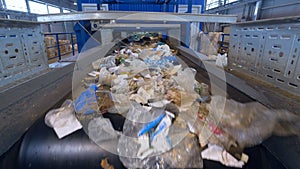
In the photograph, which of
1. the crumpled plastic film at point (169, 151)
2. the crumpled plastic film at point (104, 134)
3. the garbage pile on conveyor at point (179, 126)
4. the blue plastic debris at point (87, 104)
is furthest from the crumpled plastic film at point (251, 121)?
the blue plastic debris at point (87, 104)

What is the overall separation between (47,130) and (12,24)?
92cm

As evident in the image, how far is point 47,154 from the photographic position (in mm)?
549

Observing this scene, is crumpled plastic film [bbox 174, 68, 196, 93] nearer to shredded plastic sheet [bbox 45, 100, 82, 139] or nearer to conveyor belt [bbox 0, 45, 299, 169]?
conveyor belt [bbox 0, 45, 299, 169]

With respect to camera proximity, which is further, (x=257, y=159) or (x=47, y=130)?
(x=47, y=130)

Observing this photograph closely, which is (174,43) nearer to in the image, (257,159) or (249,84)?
(249,84)

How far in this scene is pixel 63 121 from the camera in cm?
68

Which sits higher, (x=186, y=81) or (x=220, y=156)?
(x=186, y=81)

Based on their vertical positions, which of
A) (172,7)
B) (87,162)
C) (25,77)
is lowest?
(87,162)

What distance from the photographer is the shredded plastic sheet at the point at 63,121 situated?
0.63 m

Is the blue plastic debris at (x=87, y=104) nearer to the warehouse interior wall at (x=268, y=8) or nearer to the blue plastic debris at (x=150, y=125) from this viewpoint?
the blue plastic debris at (x=150, y=125)

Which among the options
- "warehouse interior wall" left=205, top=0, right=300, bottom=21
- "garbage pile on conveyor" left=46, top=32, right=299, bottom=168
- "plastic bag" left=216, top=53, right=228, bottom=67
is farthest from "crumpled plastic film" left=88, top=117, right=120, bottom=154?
"warehouse interior wall" left=205, top=0, right=300, bottom=21

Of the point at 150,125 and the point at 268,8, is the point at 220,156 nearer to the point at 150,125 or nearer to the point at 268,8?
the point at 150,125

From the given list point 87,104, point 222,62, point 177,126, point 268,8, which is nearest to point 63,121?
point 87,104

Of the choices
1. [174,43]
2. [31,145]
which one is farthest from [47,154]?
→ [174,43]
